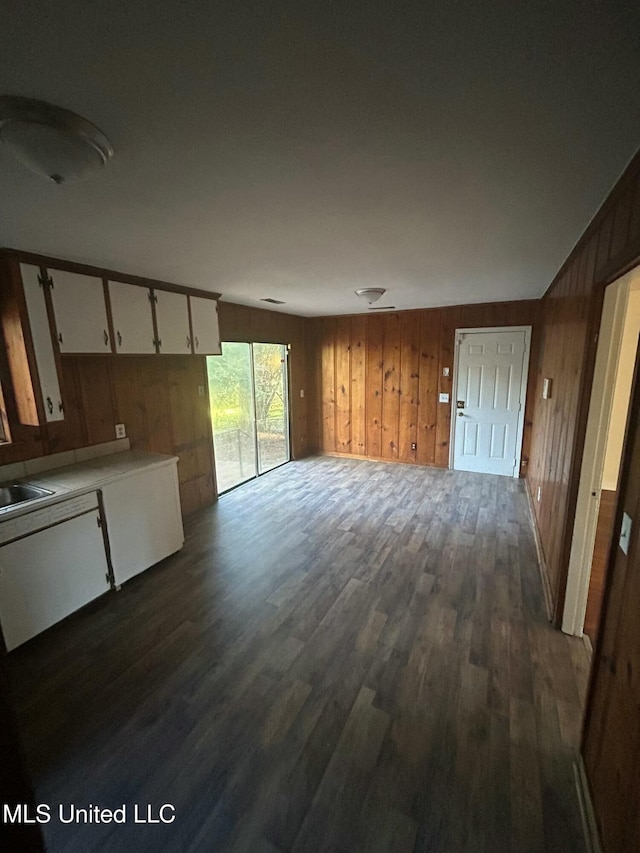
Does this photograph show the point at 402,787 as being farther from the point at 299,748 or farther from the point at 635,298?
the point at 635,298

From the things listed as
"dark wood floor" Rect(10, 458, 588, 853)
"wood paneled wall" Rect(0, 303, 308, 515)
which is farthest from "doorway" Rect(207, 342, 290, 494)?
"dark wood floor" Rect(10, 458, 588, 853)

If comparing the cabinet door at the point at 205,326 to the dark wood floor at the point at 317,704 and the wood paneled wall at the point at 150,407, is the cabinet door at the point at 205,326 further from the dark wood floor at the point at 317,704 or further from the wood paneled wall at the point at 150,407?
the dark wood floor at the point at 317,704

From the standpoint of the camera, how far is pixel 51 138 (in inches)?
40.3

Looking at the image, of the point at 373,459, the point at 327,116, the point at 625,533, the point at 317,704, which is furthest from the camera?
the point at 373,459

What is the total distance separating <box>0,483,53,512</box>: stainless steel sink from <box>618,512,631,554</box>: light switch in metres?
2.99

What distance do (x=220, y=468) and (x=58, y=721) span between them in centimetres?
315

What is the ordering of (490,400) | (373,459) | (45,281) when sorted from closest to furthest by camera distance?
(45,281), (490,400), (373,459)

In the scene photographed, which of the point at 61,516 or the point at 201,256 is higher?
the point at 201,256

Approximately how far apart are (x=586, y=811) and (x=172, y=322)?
387 centimetres

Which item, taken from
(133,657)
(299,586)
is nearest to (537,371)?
(299,586)

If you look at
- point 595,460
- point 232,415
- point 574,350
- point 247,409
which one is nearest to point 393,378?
point 247,409

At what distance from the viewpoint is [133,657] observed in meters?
2.06

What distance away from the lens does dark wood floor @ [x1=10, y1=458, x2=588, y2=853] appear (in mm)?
1319

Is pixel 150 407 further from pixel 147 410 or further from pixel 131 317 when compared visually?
pixel 131 317
